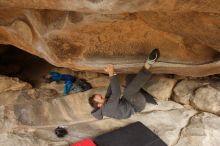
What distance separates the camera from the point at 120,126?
14.6 ft

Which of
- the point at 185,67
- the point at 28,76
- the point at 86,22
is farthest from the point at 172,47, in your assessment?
the point at 28,76

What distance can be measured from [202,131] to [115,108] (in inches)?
46.2

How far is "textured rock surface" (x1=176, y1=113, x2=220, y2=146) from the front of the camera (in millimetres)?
3961

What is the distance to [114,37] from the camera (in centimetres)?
396

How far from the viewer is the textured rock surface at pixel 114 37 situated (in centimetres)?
337

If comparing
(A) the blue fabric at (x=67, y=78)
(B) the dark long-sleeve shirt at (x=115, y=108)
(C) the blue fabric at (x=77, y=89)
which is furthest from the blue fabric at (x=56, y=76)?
(B) the dark long-sleeve shirt at (x=115, y=108)

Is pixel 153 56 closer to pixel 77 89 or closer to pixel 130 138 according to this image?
pixel 130 138

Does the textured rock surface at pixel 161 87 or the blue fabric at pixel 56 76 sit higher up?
the textured rock surface at pixel 161 87

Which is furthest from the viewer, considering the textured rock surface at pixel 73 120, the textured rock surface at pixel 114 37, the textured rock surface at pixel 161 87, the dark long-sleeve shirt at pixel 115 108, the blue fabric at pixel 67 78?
the blue fabric at pixel 67 78

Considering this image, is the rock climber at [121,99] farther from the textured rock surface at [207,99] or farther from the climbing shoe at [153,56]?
the textured rock surface at [207,99]

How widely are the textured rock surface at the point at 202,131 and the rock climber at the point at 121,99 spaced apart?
27.7 inches

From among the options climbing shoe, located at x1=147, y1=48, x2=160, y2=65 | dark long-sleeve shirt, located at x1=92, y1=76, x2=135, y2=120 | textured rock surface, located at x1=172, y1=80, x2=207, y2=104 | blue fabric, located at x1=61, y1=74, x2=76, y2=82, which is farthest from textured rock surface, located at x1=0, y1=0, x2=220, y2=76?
blue fabric, located at x1=61, y1=74, x2=76, y2=82

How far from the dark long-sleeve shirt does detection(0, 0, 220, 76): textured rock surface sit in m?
0.36

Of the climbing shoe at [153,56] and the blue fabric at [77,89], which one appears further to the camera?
the blue fabric at [77,89]
